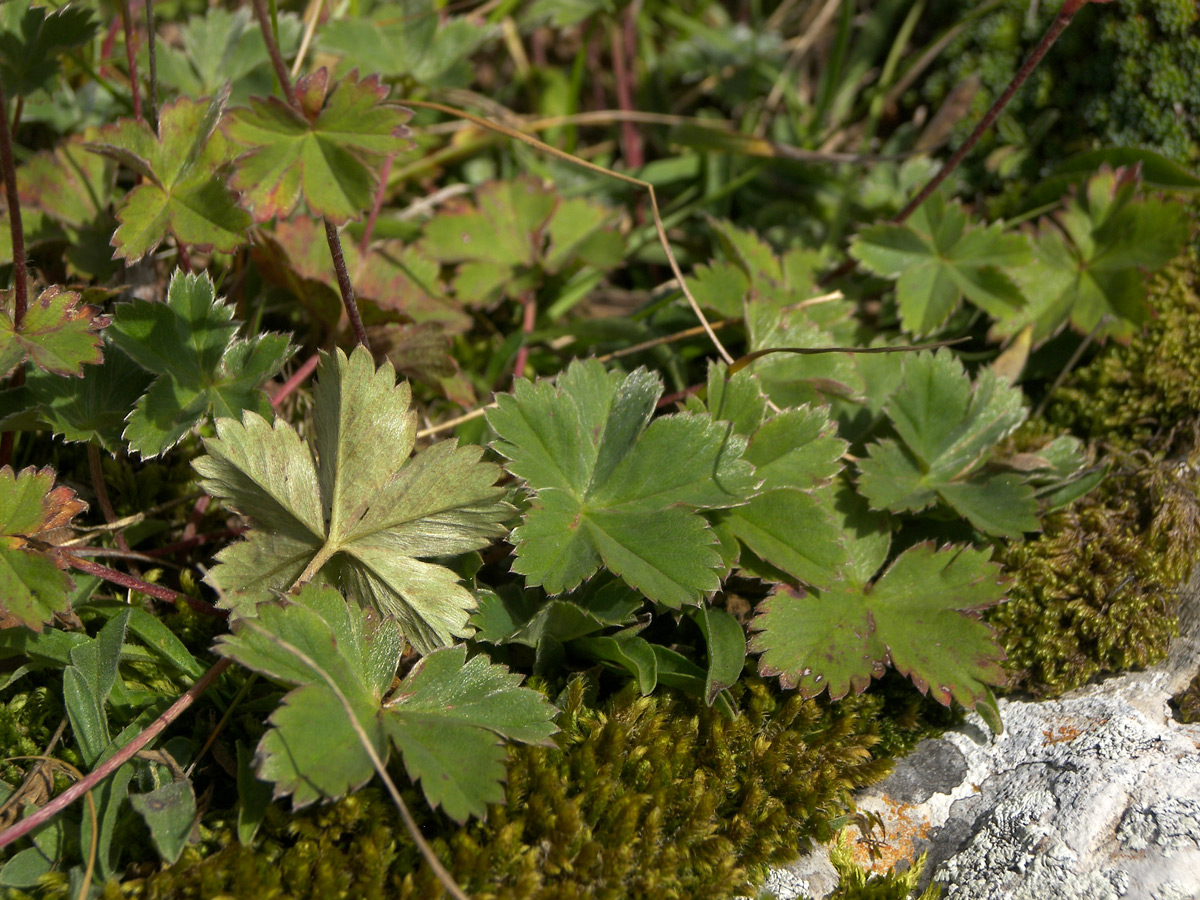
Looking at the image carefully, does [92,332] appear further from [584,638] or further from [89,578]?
[584,638]

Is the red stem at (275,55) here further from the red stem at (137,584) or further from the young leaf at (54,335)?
the red stem at (137,584)

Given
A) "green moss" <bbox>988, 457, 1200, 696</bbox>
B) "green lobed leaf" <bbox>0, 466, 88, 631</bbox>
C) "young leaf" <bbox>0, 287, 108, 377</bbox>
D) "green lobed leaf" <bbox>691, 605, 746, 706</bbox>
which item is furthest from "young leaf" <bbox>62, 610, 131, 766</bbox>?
"green moss" <bbox>988, 457, 1200, 696</bbox>

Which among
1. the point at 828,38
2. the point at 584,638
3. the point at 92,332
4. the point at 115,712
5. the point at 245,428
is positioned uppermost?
the point at 828,38

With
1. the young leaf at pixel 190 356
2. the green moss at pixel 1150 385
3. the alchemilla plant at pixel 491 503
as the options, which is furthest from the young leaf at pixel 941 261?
the young leaf at pixel 190 356

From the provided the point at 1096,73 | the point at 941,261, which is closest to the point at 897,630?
the point at 941,261

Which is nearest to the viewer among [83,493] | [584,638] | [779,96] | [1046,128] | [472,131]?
[584,638]

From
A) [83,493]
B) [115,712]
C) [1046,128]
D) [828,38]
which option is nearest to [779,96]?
[828,38]

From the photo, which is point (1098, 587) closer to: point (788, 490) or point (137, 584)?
point (788, 490)
